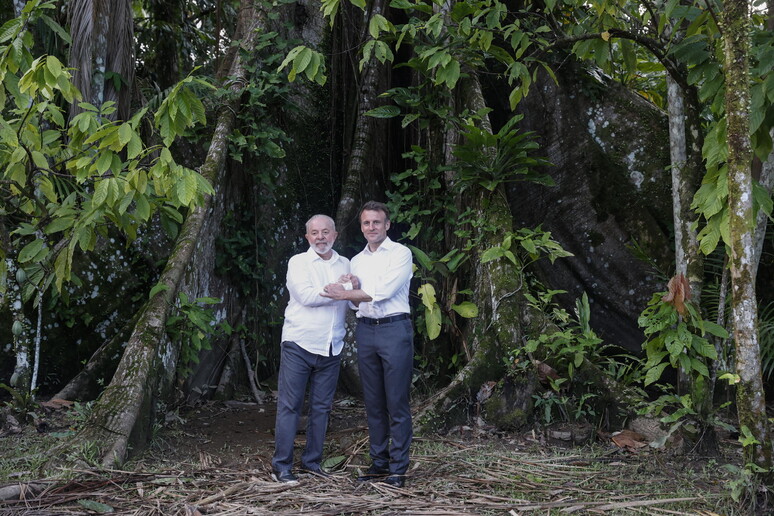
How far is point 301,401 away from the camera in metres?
4.32

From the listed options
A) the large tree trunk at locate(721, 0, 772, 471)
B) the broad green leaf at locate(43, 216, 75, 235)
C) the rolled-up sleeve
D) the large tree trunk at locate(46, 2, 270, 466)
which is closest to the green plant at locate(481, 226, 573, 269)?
the rolled-up sleeve

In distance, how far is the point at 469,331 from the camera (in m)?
5.90

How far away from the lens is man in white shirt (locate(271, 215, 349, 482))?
4.28 metres

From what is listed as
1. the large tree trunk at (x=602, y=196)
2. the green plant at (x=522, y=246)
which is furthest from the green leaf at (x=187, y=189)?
the large tree trunk at (x=602, y=196)

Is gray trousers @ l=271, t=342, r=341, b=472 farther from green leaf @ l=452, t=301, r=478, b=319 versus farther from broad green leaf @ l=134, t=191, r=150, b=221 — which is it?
green leaf @ l=452, t=301, r=478, b=319

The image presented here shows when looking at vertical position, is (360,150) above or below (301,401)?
above

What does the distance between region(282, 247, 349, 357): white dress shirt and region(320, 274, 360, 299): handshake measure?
0.12 m

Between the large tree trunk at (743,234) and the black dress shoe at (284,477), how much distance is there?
2.22m

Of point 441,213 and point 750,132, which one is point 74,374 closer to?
point 441,213

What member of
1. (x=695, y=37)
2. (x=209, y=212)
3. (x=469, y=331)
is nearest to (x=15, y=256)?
(x=209, y=212)

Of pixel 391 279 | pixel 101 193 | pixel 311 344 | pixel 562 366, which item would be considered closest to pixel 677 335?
pixel 562 366

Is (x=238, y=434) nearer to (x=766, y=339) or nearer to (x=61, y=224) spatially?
(x=61, y=224)

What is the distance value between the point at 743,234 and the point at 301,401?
7.92 ft

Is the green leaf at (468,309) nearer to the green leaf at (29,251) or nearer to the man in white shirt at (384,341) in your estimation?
the man in white shirt at (384,341)
